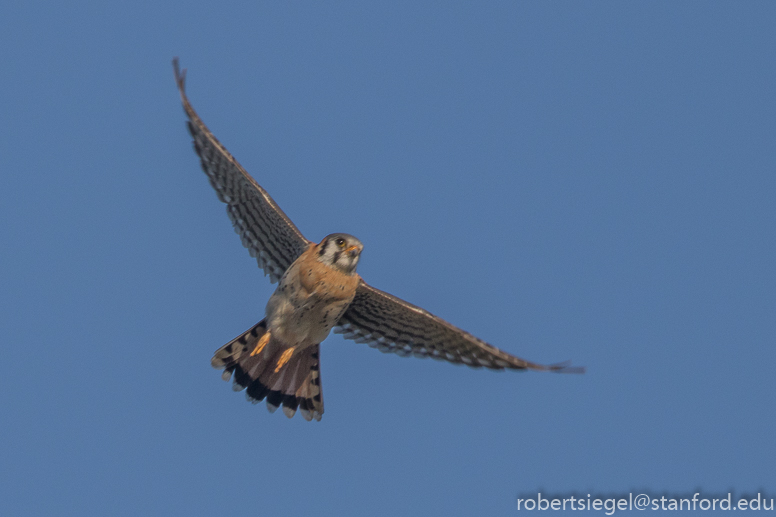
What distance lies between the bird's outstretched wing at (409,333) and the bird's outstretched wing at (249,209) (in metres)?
1.13

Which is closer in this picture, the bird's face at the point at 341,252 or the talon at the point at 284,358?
the bird's face at the point at 341,252

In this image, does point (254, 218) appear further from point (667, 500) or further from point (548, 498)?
point (667, 500)

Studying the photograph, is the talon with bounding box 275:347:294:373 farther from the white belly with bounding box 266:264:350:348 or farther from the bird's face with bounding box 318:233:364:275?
the bird's face with bounding box 318:233:364:275

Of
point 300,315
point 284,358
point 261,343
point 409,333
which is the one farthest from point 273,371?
point 409,333

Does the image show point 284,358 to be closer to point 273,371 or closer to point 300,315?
Answer: point 273,371

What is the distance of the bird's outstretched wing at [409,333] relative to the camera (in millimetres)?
14312

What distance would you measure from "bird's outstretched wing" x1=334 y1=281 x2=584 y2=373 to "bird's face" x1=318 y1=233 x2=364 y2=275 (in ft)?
1.88

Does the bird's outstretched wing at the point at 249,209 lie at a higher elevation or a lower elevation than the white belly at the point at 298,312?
higher

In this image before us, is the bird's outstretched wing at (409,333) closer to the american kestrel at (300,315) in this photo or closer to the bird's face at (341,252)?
the american kestrel at (300,315)

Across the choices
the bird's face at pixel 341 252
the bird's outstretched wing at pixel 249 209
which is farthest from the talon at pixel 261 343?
the bird's face at pixel 341 252

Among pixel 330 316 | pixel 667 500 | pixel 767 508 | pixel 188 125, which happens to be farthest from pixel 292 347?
pixel 767 508

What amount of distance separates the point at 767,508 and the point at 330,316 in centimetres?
627

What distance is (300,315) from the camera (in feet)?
46.9

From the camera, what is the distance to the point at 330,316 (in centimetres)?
1447
